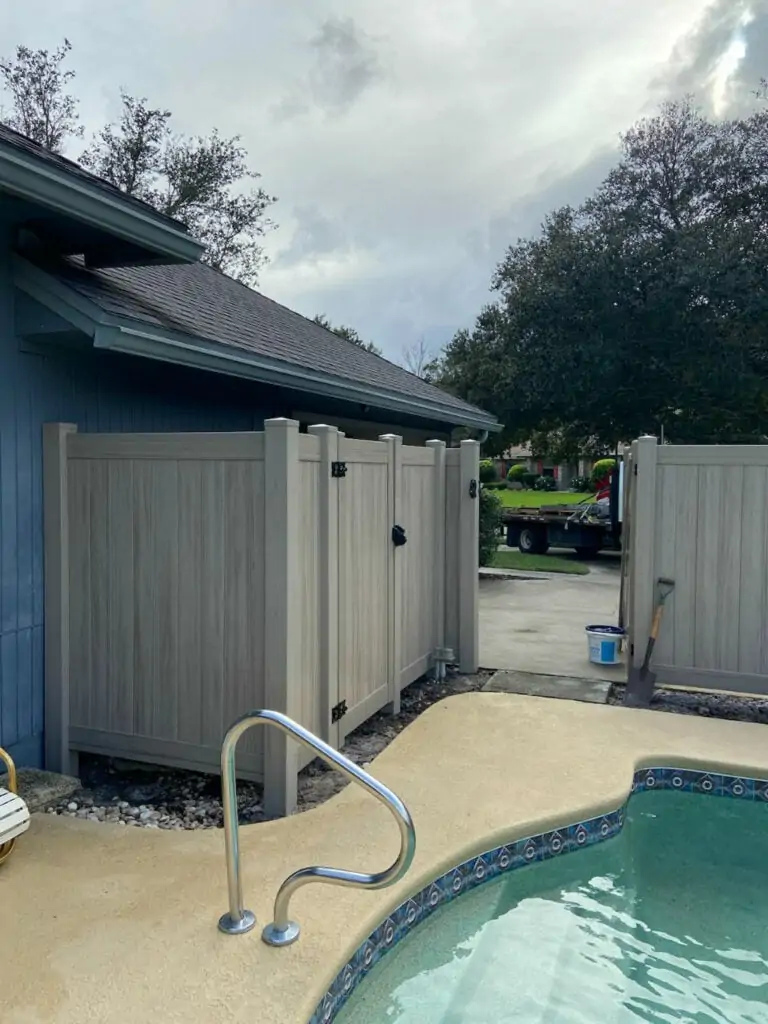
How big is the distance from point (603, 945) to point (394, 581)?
2.87m

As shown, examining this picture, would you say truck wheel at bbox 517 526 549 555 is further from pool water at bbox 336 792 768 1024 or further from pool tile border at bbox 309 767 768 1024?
pool water at bbox 336 792 768 1024

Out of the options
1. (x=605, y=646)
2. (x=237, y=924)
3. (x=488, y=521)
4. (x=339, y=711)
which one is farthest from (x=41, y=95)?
(x=237, y=924)

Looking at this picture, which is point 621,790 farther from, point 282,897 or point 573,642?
point 573,642

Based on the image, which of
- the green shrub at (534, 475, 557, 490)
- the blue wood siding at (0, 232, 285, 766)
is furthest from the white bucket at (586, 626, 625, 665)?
the green shrub at (534, 475, 557, 490)

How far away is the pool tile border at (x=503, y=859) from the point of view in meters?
2.83

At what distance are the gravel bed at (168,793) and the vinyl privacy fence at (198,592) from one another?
20 cm

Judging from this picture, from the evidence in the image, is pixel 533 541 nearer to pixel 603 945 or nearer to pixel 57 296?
pixel 603 945

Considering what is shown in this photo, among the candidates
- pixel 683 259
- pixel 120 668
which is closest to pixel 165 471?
pixel 120 668

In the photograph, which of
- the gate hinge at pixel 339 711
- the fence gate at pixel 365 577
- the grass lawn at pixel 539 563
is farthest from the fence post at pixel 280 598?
the grass lawn at pixel 539 563

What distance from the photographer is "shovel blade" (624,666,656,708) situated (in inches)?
239

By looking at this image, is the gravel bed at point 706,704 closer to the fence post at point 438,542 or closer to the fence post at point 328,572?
the fence post at point 438,542

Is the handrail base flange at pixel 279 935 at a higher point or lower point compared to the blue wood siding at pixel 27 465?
lower

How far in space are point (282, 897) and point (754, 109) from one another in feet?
70.4

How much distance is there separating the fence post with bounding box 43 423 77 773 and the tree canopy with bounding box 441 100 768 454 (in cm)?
1478
